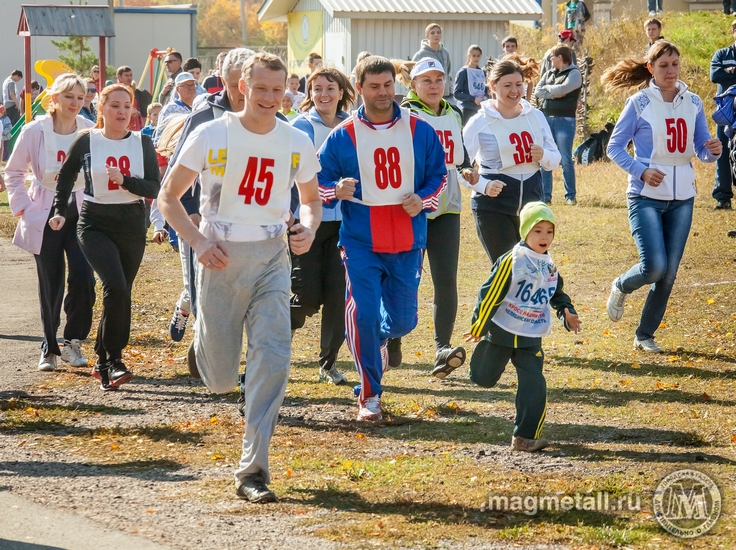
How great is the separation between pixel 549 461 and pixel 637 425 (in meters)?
1.04

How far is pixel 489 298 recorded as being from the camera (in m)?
6.18

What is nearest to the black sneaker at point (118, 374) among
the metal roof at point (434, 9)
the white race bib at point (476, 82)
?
the white race bib at point (476, 82)

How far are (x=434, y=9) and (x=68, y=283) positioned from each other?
75.5 ft

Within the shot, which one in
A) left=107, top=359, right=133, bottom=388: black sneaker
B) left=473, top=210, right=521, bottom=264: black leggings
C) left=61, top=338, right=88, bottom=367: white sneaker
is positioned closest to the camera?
left=107, top=359, right=133, bottom=388: black sneaker

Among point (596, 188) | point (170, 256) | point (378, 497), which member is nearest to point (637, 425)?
point (378, 497)

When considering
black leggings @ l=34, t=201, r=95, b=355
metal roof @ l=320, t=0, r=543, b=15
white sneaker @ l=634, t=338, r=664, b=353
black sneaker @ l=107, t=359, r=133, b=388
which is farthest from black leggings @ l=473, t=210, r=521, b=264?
metal roof @ l=320, t=0, r=543, b=15

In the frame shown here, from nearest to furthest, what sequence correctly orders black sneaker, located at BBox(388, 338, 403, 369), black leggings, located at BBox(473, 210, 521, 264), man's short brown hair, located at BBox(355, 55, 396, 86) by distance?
man's short brown hair, located at BBox(355, 55, 396, 86)
black sneaker, located at BBox(388, 338, 403, 369)
black leggings, located at BBox(473, 210, 521, 264)

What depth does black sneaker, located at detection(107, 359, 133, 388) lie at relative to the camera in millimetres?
8148

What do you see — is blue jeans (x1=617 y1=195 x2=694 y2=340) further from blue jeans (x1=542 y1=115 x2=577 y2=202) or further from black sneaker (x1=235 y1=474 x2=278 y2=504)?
blue jeans (x1=542 y1=115 x2=577 y2=202)

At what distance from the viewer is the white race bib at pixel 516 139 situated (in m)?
8.40

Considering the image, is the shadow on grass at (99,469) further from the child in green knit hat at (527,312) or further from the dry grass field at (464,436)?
the child in green knit hat at (527,312)

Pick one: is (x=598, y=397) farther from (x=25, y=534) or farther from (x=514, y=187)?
(x=25, y=534)

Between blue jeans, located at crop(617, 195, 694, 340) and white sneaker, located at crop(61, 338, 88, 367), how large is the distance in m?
4.41

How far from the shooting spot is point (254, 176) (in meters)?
5.42
